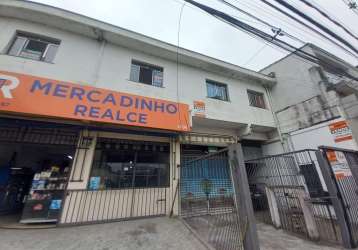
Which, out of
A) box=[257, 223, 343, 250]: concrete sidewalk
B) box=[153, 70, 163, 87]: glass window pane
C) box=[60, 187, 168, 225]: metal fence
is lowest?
box=[257, 223, 343, 250]: concrete sidewalk

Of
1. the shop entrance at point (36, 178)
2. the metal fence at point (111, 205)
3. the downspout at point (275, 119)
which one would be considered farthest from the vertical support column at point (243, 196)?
the downspout at point (275, 119)

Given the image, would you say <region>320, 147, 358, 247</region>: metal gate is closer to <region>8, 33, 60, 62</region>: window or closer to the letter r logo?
the letter r logo

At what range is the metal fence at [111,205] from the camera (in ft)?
15.5

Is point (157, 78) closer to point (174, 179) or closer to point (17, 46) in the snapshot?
point (174, 179)

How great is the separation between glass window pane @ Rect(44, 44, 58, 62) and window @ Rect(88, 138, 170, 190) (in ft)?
11.7

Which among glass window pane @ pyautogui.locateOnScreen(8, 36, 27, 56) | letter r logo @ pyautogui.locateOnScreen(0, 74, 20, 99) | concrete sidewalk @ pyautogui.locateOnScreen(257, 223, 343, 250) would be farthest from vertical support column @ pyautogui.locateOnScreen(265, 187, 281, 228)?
glass window pane @ pyautogui.locateOnScreen(8, 36, 27, 56)

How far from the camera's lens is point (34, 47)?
5883 mm

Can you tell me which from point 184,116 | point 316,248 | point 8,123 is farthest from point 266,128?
point 8,123

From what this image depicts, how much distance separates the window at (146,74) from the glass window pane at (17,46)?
12.9ft

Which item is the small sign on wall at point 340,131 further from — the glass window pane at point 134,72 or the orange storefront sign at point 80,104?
the glass window pane at point 134,72

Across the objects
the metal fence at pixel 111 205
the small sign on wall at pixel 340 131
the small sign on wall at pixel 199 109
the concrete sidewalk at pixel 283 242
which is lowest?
the concrete sidewalk at pixel 283 242

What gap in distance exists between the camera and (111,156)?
5.82 metres

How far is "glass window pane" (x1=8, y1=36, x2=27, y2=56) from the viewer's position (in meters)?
5.48

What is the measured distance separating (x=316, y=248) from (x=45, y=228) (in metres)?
6.87
